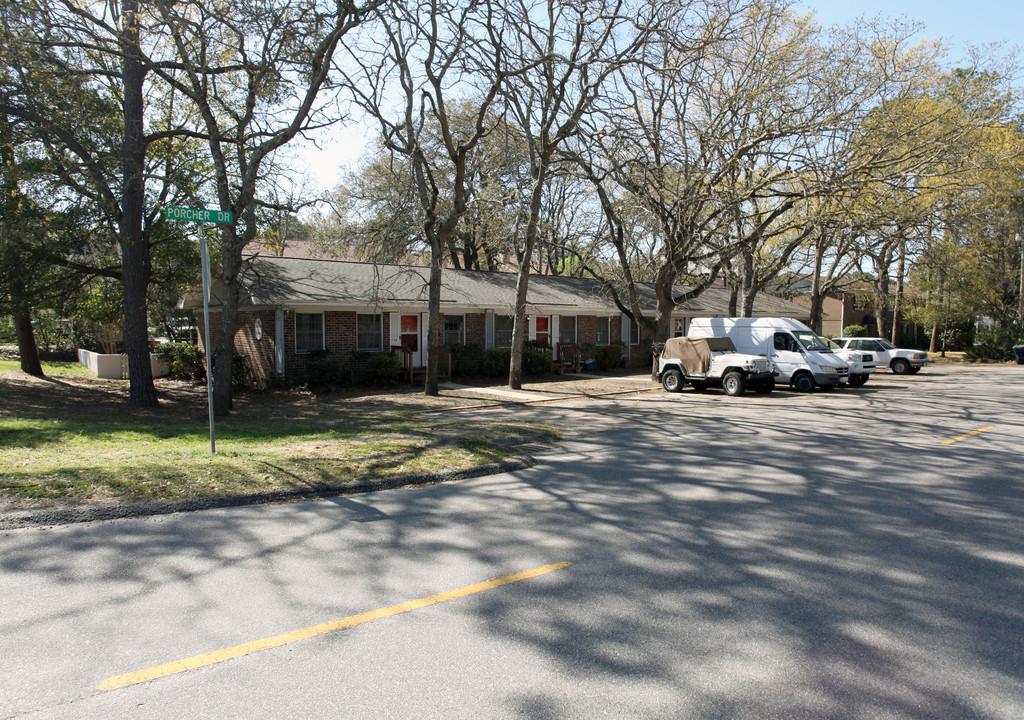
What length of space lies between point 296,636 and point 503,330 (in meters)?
22.3

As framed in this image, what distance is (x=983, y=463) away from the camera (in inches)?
367

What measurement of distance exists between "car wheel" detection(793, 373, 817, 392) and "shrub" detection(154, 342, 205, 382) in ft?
64.9

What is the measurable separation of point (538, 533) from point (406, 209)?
1256 centimetres

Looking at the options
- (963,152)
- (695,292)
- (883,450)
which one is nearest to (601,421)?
(883,450)

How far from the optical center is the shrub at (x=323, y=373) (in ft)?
64.2

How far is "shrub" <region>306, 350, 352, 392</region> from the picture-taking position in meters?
19.6

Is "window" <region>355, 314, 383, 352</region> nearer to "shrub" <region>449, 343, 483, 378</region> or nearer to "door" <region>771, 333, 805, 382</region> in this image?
"shrub" <region>449, 343, 483, 378</region>

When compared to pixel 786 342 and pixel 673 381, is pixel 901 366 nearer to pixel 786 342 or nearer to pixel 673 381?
pixel 786 342

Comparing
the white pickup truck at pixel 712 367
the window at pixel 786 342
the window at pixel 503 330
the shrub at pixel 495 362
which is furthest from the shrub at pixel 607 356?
the window at pixel 786 342

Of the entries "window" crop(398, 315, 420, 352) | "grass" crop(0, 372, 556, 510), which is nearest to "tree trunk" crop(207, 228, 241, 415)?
"grass" crop(0, 372, 556, 510)

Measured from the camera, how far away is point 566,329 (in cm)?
2833

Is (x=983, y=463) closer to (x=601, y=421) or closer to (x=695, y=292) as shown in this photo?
(x=601, y=421)

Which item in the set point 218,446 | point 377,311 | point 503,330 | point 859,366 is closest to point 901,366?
point 859,366

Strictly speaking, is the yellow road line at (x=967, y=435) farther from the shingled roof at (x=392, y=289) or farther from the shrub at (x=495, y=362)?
the shrub at (x=495, y=362)
